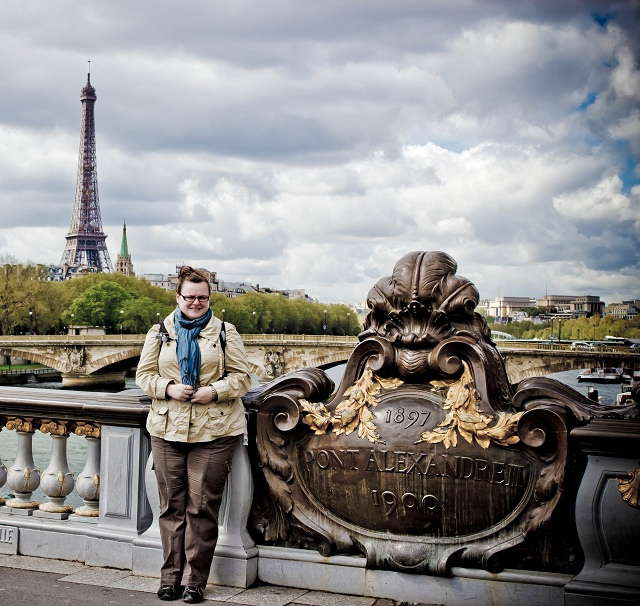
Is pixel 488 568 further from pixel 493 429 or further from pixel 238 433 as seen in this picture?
pixel 238 433

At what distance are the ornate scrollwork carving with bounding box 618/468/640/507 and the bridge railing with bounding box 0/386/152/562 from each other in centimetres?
224

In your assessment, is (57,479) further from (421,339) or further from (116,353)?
(116,353)

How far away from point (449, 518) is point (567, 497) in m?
0.52

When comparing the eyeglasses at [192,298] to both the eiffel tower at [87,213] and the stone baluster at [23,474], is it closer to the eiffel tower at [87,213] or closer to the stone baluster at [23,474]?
the stone baluster at [23,474]

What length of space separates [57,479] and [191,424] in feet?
3.75

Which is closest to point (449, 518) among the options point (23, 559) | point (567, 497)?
point (567, 497)

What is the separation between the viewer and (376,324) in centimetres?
439

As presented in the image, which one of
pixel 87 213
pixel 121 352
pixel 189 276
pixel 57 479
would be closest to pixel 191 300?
pixel 189 276

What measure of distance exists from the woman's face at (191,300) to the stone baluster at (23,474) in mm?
1332

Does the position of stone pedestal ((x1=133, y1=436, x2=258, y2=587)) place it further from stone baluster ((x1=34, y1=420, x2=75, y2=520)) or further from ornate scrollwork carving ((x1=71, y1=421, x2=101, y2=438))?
stone baluster ((x1=34, y1=420, x2=75, y2=520))

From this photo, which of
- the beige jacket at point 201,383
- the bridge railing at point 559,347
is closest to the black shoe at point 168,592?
the beige jacket at point 201,383

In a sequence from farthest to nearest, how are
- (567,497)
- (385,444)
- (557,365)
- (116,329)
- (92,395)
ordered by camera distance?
(116,329), (557,365), (92,395), (385,444), (567,497)

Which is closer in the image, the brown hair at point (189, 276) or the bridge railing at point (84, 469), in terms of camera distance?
the brown hair at point (189, 276)

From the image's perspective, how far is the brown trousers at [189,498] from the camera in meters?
4.23
